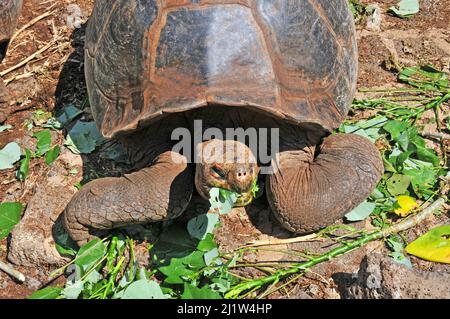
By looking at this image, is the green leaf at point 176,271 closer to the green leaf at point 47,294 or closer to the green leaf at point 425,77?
the green leaf at point 47,294

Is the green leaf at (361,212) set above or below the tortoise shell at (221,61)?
below

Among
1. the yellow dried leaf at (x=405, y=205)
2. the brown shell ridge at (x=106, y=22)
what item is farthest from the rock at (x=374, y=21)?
the brown shell ridge at (x=106, y=22)

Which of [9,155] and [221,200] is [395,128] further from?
[9,155]

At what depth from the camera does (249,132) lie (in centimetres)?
366

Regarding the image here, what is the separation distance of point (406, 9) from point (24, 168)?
11.1 ft

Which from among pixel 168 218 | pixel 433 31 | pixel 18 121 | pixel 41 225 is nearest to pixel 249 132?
pixel 168 218

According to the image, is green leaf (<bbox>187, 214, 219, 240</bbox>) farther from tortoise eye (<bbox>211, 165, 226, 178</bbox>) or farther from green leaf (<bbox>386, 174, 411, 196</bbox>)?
green leaf (<bbox>386, 174, 411, 196</bbox>)

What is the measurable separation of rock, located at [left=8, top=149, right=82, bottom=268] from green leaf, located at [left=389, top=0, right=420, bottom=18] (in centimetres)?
301

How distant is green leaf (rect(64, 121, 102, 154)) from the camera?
4.56 m

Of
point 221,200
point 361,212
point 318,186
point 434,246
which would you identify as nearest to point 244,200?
point 221,200

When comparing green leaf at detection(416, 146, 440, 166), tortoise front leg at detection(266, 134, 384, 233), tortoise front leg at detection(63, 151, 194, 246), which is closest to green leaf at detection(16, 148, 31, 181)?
tortoise front leg at detection(63, 151, 194, 246)

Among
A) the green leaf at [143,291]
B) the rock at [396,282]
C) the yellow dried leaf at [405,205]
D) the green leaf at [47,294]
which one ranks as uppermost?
the green leaf at [47,294]

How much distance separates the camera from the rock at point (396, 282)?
3316 mm

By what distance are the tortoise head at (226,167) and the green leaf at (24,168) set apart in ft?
5.07
